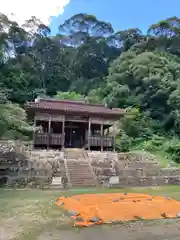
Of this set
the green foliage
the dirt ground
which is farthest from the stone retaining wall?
the green foliage

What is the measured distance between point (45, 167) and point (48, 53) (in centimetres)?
3678

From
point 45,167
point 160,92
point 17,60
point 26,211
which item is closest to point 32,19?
point 17,60

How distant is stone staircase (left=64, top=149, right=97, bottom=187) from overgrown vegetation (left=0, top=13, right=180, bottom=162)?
3.93 metres

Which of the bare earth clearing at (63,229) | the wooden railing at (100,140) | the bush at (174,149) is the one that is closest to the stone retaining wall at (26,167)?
the wooden railing at (100,140)

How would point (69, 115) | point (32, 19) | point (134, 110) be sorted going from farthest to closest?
point (32, 19) < point (134, 110) < point (69, 115)

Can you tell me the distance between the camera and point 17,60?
41656 mm

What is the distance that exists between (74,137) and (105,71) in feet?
90.0

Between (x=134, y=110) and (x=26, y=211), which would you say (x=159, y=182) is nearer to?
(x=26, y=211)

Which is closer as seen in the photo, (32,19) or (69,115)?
(69,115)

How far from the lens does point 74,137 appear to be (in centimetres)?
1962

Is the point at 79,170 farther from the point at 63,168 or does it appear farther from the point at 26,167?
the point at 26,167

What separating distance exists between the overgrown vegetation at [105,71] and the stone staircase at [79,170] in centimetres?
393

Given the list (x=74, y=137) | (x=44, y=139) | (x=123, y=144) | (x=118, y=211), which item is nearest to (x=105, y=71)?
(x=123, y=144)

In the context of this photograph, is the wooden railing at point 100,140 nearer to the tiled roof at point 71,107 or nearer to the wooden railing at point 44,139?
the tiled roof at point 71,107
